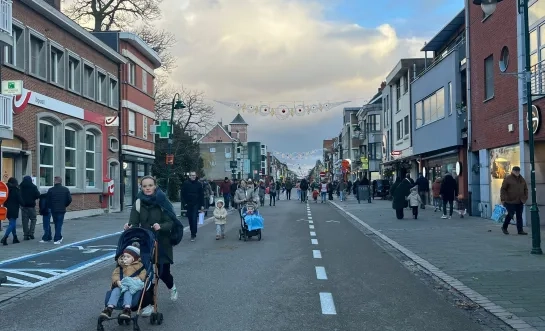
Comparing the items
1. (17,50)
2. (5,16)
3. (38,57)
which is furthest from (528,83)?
(38,57)

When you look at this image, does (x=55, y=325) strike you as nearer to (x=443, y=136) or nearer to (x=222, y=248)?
(x=222, y=248)

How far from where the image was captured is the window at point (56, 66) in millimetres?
24172

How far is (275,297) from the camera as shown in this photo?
799cm

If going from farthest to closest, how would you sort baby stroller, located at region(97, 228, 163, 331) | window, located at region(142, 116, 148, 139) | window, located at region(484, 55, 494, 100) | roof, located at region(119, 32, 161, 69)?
window, located at region(142, 116, 148, 139), roof, located at region(119, 32, 161, 69), window, located at region(484, 55, 494, 100), baby stroller, located at region(97, 228, 163, 331)

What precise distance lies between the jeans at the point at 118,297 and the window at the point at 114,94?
2674 cm

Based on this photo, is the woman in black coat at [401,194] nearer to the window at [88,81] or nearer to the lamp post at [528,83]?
the lamp post at [528,83]

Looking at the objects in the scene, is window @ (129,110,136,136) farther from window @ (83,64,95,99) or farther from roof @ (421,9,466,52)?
roof @ (421,9,466,52)

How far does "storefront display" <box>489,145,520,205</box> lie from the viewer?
18.9m

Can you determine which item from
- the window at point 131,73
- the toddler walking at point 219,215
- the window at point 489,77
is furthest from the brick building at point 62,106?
the window at point 489,77

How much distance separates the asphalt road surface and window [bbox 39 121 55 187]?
12729mm

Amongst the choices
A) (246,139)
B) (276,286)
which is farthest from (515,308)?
(246,139)

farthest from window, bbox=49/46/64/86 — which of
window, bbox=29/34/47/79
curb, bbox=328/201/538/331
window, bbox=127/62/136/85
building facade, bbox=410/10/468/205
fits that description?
curb, bbox=328/201/538/331

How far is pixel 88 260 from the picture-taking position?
1234 centimetres

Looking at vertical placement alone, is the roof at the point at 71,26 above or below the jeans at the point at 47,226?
above
